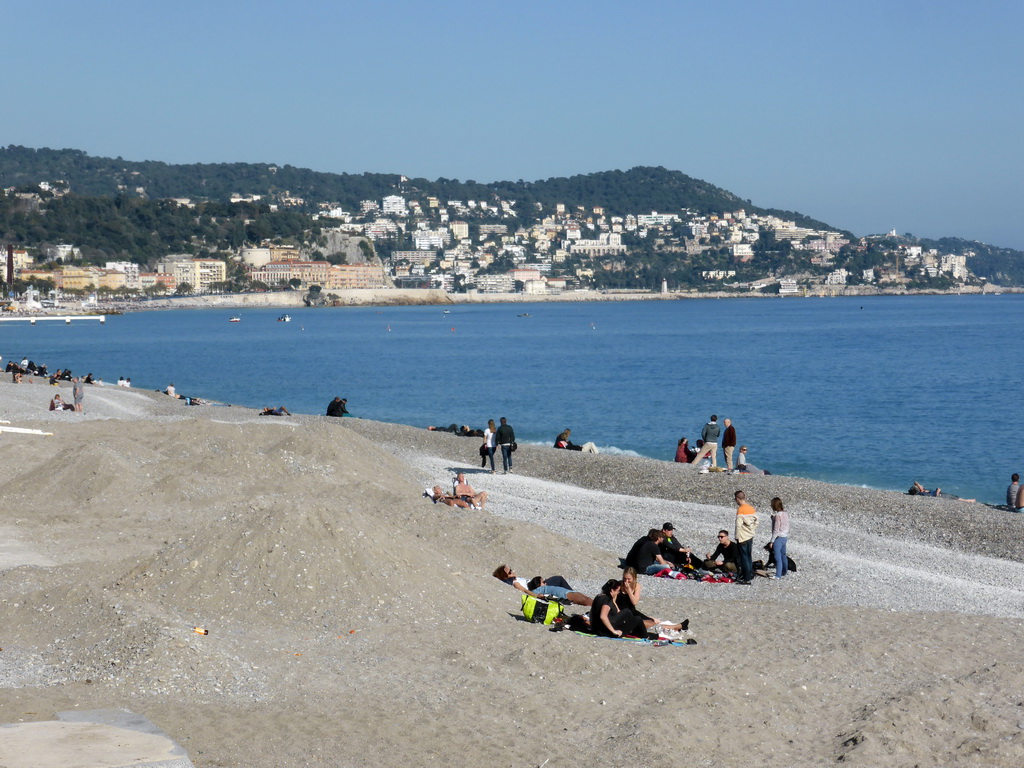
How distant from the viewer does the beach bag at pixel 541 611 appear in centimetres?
1105

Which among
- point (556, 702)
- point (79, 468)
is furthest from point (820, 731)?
point (79, 468)

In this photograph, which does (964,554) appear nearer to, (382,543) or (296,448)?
(382,543)

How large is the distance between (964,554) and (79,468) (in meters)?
13.4

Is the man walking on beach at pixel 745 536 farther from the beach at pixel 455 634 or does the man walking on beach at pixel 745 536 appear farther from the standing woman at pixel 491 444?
the standing woman at pixel 491 444

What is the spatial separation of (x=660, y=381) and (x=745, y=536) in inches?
1802

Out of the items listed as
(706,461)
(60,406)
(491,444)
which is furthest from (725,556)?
(60,406)

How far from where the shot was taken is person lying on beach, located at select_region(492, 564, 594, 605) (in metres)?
11.9

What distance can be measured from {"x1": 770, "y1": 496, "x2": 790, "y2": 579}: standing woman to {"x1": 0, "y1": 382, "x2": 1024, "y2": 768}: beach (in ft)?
0.85

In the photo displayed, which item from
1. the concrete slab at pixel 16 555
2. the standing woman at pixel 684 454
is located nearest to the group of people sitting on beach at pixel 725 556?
the concrete slab at pixel 16 555

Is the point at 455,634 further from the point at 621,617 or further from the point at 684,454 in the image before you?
the point at 684,454

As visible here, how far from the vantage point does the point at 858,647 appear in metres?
10.5

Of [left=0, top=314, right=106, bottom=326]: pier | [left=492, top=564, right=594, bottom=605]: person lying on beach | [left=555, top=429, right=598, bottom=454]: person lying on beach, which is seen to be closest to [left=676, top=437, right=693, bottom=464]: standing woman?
[left=555, top=429, right=598, bottom=454]: person lying on beach

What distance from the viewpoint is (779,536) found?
13836 mm

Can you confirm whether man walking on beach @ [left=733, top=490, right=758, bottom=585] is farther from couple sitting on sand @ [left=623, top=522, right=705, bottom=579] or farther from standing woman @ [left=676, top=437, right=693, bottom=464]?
standing woman @ [left=676, top=437, right=693, bottom=464]
